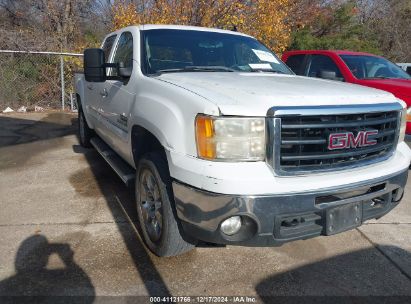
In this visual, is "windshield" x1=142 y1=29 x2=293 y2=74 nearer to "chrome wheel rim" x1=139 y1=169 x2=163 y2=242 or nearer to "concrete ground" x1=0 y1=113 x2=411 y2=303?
"chrome wheel rim" x1=139 y1=169 x2=163 y2=242

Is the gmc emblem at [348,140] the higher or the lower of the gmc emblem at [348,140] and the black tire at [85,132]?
the higher

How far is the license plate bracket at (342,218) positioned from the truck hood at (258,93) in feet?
2.33

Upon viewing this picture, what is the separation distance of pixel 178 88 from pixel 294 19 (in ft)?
57.2

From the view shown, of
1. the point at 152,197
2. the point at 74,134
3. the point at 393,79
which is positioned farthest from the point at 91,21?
the point at 152,197

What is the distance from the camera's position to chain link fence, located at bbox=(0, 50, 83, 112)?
1148 centimetres

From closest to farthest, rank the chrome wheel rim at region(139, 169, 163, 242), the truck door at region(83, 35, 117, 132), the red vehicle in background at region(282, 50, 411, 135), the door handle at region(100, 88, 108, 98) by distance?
the chrome wheel rim at region(139, 169, 163, 242), the door handle at region(100, 88, 108, 98), the truck door at region(83, 35, 117, 132), the red vehicle in background at region(282, 50, 411, 135)

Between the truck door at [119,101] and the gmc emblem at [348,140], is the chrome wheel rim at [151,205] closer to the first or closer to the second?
the truck door at [119,101]

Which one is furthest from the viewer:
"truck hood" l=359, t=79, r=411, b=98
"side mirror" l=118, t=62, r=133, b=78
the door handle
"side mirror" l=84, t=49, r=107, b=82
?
"truck hood" l=359, t=79, r=411, b=98

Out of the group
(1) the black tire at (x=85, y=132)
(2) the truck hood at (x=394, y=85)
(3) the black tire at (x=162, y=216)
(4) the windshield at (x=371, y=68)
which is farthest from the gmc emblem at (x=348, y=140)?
(1) the black tire at (x=85, y=132)

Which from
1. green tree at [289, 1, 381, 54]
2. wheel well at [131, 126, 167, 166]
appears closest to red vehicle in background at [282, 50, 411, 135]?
wheel well at [131, 126, 167, 166]

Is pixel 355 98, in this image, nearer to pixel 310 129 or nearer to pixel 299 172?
pixel 310 129

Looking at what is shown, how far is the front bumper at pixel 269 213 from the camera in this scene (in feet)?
7.54

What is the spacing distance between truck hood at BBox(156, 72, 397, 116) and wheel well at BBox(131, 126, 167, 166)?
0.48 m

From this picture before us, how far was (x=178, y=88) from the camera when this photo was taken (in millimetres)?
2752
